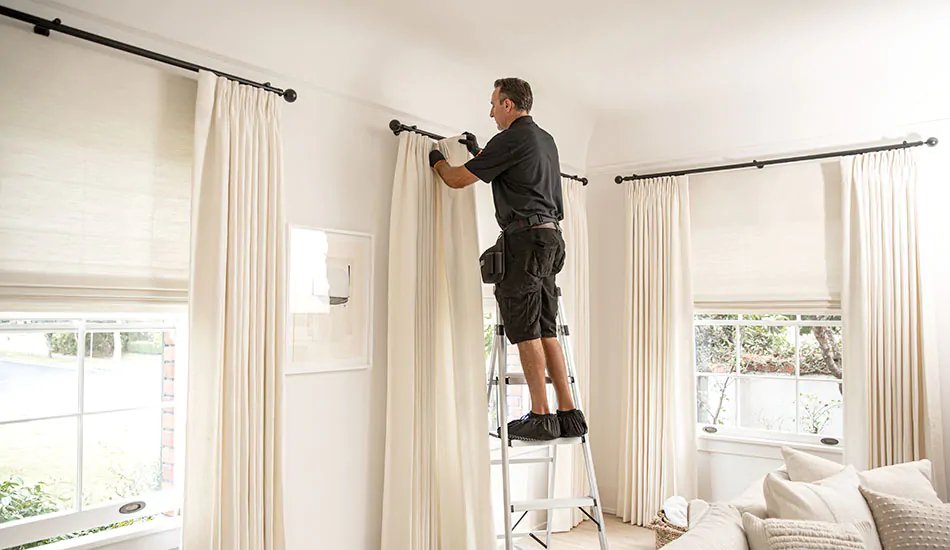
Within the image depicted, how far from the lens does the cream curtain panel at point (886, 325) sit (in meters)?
3.68

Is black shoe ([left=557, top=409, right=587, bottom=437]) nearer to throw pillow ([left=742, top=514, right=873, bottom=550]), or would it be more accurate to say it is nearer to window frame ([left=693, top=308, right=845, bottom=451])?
throw pillow ([left=742, top=514, right=873, bottom=550])

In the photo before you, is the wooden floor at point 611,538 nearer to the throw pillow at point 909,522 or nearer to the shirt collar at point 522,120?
the throw pillow at point 909,522

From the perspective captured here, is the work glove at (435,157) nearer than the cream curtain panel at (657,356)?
Yes

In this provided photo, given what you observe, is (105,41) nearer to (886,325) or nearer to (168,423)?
(168,423)

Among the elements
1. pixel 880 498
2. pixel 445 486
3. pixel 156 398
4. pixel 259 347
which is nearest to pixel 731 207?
pixel 880 498

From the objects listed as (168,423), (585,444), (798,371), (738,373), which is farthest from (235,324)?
(798,371)

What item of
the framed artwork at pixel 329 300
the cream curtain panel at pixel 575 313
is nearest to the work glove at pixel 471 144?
the framed artwork at pixel 329 300

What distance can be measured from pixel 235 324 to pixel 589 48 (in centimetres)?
237

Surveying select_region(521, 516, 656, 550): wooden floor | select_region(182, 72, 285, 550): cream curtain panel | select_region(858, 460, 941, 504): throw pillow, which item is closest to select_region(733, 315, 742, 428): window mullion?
select_region(521, 516, 656, 550): wooden floor

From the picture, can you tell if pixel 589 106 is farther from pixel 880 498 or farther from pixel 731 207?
pixel 880 498

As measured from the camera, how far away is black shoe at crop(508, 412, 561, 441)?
287 cm

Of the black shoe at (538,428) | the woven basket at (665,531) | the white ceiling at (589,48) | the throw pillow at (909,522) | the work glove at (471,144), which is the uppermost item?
the white ceiling at (589,48)

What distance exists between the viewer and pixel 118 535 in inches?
90.4

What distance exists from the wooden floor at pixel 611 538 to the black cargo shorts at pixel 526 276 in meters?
1.73
